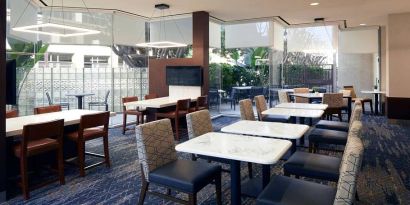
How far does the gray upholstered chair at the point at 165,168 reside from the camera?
237 centimetres

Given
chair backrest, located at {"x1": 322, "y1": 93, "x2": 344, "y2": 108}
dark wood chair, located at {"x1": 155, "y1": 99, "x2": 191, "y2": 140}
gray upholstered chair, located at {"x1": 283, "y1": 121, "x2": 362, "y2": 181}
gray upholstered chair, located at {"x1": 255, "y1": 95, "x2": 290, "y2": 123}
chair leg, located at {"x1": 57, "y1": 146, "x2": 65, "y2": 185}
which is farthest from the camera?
chair backrest, located at {"x1": 322, "y1": 93, "x2": 344, "y2": 108}

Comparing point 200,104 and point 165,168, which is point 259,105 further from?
point 165,168

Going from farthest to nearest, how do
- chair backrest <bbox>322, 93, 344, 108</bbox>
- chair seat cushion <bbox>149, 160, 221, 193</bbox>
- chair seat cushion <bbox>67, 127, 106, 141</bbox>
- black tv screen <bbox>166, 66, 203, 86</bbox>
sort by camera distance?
1. black tv screen <bbox>166, 66, 203, 86</bbox>
2. chair backrest <bbox>322, 93, 344, 108</bbox>
3. chair seat cushion <bbox>67, 127, 106, 141</bbox>
4. chair seat cushion <bbox>149, 160, 221, 193</bbox>

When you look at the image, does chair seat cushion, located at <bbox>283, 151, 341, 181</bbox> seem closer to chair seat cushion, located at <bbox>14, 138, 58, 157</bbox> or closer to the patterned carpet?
the patterned carpet

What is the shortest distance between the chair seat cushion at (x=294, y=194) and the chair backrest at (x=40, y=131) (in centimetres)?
246

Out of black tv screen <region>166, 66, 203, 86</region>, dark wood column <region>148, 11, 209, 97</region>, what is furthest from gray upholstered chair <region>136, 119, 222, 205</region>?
dark wood column <region>148, 11, 209, 97</region>

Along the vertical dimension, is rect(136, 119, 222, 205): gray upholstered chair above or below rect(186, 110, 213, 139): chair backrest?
below

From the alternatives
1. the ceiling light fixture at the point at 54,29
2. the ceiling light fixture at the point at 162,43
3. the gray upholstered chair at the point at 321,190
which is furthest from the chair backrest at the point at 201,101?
the gray upholstered chair at the point at 321,190

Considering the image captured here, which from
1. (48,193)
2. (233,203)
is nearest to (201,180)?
(233,203)

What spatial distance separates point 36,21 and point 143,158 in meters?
5.55

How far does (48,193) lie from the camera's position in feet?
11.1

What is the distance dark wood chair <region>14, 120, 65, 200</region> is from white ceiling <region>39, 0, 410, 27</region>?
13.3 feet

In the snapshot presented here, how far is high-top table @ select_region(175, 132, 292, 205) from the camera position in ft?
6.84

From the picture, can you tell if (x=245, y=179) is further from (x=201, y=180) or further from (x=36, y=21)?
(x=36, y=21)
